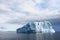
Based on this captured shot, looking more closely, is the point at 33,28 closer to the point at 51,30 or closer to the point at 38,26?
the point at 38,26

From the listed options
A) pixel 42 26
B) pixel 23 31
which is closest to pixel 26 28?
pixel 23 31

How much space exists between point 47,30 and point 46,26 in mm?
1457

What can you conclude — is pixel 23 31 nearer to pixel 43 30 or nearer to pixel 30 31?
pixel 30 31

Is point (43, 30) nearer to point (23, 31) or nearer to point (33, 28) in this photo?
point (33, 28)

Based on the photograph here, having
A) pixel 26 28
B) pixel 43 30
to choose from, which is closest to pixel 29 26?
pixel 26 28

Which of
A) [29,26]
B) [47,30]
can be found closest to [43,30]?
[47,30]

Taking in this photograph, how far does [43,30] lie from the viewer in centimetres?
4075

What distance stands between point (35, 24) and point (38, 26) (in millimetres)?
1101

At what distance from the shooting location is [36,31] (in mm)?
41219

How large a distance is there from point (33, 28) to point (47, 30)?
3760 millimetres

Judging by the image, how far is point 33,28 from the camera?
134ft

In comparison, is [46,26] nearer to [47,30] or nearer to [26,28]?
[47,30]

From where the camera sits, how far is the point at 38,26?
41.1 m

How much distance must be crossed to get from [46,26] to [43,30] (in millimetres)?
1498
